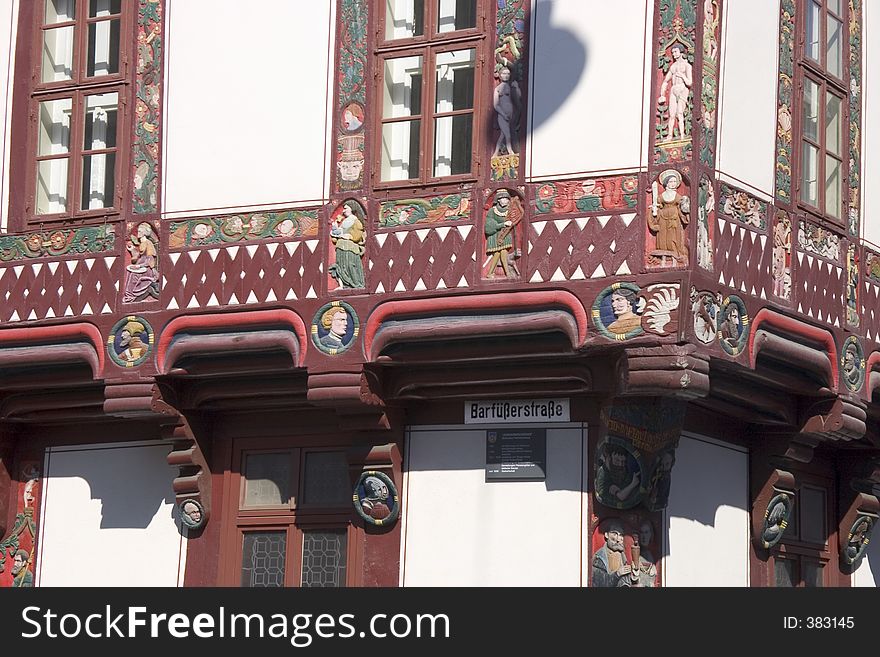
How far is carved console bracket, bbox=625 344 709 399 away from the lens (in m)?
17.5

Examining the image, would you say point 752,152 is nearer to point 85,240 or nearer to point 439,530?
point 439,530

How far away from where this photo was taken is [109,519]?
20.2 metres

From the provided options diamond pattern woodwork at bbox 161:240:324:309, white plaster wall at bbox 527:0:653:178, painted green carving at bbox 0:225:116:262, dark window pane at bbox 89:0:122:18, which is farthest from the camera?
dark window pane at bbox 89:0:122:18

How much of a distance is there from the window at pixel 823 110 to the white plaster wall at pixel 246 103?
3.78 m

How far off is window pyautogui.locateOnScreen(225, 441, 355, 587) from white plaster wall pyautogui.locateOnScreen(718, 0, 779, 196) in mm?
3879

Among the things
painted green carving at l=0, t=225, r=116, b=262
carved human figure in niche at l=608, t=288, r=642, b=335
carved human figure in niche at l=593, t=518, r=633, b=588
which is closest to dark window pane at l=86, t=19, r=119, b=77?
painted green carving at l=0, t=225, r=116, b=262

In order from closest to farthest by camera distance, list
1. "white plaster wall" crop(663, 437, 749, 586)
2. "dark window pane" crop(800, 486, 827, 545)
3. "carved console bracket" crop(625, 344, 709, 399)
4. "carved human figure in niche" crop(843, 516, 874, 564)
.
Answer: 1. "carved console bracket" crop(625, 344, 709, 399)
2. "white plaster wall" crop(663, 437, 749, 586)
3. "dark window pane" crop(800, 486, 827, 545)
4. "carved human figure in niche" crop(843, 516, 874, 564)

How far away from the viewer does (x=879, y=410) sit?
67.6ft

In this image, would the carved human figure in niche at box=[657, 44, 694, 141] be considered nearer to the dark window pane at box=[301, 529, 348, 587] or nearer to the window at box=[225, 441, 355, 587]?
the window at box=[225, 441, 355, 587]

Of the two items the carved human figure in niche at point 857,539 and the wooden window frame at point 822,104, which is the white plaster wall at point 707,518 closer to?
the carved human figure in niche at point 857,539

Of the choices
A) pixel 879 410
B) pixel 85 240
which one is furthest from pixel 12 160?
pixel 879 410

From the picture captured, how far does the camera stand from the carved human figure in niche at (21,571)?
20.4 meters

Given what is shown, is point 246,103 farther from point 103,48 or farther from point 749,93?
point 749,93

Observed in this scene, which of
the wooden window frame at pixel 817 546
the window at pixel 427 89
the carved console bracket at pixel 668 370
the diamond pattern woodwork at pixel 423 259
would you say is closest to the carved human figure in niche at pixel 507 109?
the window at pixel 427 89
